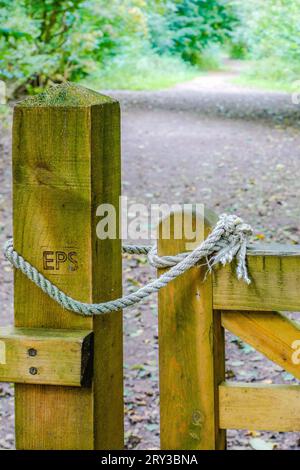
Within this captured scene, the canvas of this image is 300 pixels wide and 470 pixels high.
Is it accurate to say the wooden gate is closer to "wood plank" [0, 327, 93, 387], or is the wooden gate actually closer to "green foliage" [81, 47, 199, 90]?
"wood plank" [0, 327, 93, 387]

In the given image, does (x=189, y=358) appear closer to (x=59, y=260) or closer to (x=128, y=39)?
(x=59, y=260)

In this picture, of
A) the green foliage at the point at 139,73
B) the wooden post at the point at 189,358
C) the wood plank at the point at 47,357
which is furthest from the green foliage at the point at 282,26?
the wood plank at the point at 47,357

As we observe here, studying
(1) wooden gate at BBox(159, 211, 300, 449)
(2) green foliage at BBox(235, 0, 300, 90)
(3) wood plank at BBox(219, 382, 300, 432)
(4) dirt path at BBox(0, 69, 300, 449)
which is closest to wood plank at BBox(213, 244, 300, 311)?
(1) wooden gate at BBox(159, 211, 300, 449)

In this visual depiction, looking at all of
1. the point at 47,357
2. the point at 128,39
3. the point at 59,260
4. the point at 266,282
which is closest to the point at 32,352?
the point at 47,357

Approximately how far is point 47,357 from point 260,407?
0.50 m

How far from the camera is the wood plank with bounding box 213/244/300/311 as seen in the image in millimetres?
1778

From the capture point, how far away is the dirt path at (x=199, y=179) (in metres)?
4.61

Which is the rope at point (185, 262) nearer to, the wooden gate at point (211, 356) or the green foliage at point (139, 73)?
the wooden gate at point (211, 356)

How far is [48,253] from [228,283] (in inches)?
15.7

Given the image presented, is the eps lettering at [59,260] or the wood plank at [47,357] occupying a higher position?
the eps lettering at [59,260]

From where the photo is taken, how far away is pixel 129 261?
691cm

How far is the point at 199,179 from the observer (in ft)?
32.1

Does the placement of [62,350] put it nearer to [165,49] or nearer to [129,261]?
[129,261]

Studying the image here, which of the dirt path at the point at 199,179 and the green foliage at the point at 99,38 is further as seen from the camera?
the green foliage at the point at 99,38
